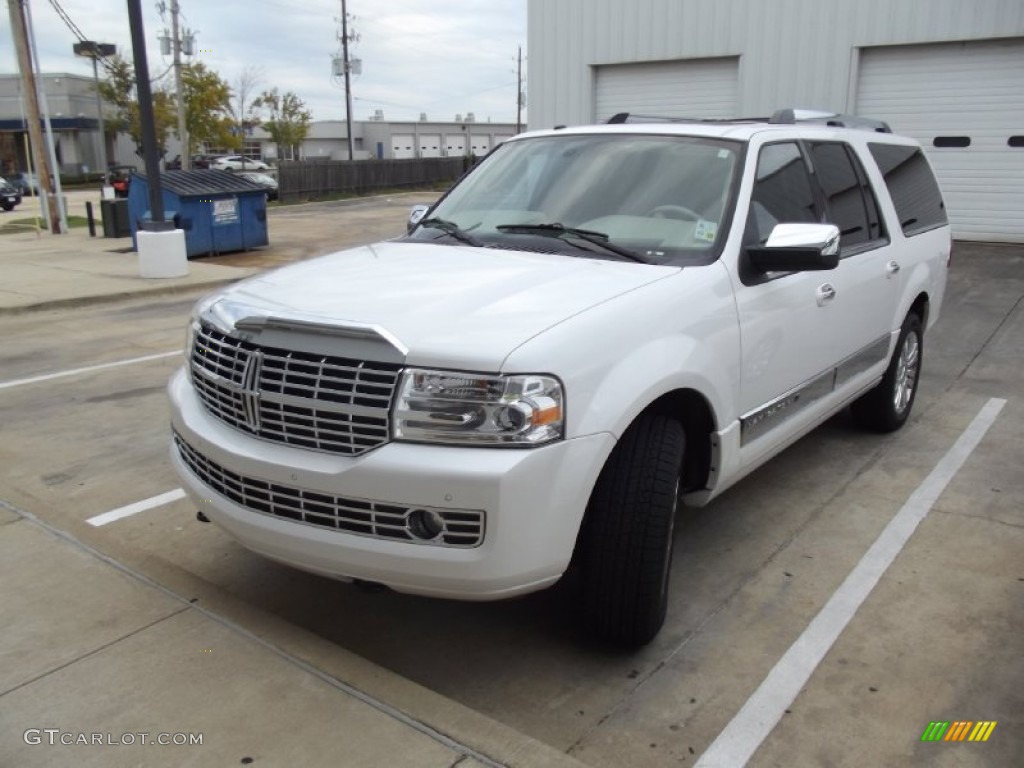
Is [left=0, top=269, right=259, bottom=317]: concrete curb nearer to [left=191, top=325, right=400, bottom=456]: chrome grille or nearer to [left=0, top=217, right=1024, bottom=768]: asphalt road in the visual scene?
[left=0, top=217, right=1024, bottom=768]: asphalt road

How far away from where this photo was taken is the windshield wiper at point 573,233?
367cm

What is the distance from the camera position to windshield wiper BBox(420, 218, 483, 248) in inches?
159

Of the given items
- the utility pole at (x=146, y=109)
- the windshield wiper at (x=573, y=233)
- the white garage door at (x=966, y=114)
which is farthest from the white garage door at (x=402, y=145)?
the windshield wiper at (x=573, y=233)

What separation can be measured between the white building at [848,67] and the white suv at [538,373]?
1122 centimetres

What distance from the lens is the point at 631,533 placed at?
3.02 meters

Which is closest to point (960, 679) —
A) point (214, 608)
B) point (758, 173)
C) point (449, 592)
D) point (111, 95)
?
point (449, 592)

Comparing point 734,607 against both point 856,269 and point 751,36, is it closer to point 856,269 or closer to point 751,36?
point 856,269

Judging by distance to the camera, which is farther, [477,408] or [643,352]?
[643,352]

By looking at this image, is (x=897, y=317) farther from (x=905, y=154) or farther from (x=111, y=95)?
(x=111, y=95)

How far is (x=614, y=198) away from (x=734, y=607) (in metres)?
1.81

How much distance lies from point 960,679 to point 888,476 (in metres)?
2.14

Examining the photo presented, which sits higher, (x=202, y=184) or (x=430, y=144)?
(x=430, y=144)

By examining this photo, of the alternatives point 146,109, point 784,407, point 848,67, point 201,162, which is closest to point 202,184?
point 146,109

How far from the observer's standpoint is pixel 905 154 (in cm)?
591
